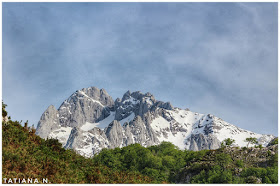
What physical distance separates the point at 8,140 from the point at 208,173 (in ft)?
71.9

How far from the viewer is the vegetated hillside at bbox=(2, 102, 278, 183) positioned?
1509 centimetres

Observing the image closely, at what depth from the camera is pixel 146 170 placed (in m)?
40.2

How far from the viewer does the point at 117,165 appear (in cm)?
4534

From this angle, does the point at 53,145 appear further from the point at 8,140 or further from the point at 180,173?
the point at 180,173

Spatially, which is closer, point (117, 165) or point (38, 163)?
point (38, 163)

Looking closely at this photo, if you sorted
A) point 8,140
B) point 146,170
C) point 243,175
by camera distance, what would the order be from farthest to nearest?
point 146,170, point 243,175, point 8,140

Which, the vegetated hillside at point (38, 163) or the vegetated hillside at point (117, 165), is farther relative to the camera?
the vegetated hillside at point (117, 165)

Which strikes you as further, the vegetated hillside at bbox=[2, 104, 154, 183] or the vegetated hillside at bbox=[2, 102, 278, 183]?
the vegetated hillside at bbox=[2, 102, 278, 183]

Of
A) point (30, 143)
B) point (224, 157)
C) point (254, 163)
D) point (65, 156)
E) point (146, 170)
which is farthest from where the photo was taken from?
point (146, 170)

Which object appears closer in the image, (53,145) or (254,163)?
(53,145)

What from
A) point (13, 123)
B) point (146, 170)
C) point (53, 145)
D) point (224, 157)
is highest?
point (13, 123)

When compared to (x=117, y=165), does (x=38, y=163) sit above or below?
above

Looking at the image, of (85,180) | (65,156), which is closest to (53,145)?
(65,156)

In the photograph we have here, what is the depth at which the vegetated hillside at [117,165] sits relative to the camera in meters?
15.1
